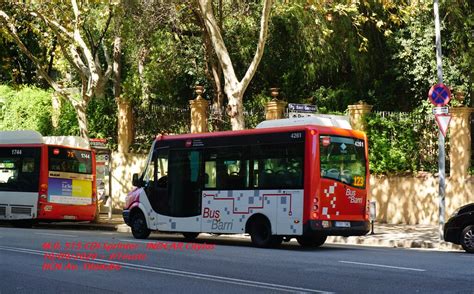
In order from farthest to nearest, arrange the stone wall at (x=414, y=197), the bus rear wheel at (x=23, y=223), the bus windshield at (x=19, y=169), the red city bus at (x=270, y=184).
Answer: the bus rear wheel at (x=23, y=223), the bus windshield at (x=19, y=169), the stone wall at (x=414, y=197), the red city bus at (x=270, y=184)

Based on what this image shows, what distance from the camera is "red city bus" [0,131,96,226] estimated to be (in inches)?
974

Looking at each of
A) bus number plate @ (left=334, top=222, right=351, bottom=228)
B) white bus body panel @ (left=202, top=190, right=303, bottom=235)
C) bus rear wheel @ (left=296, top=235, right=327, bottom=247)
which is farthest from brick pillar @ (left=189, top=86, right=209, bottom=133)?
bus number plate @ (left=334, top=222, right=351, bottom=228)

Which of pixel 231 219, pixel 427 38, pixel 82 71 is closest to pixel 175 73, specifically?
pixel 82 71

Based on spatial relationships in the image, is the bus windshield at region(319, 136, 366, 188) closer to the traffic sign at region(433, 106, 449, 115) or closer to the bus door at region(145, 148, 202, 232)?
the traffic sign at region(433, 106, 449, 115)

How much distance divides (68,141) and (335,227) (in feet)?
39.7

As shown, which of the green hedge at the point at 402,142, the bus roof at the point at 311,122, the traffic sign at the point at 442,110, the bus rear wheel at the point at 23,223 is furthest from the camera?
the bus rear wheel at the point at 23,223

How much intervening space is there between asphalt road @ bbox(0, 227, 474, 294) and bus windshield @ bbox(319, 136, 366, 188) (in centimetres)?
170

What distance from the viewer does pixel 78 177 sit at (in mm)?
25594

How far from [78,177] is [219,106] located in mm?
7044

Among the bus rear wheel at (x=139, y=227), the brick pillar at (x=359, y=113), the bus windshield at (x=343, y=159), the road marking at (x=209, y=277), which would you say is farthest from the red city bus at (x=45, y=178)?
the road marking at (x=209, y=277)

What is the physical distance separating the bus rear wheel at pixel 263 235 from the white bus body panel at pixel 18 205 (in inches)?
390

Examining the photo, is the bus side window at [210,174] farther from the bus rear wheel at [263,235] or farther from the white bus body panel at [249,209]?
the bus rear wheel at [263,235]

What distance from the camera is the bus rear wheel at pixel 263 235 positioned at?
56.1 ft

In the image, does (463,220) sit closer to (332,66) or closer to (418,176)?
(418,176)
